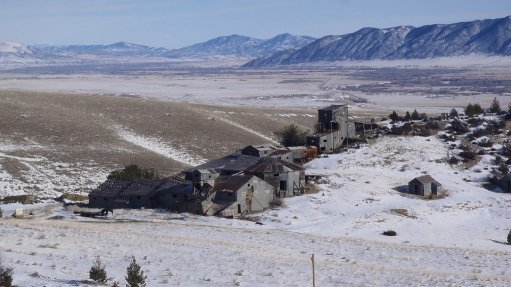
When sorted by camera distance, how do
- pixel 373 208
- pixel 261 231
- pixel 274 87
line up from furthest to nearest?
pixel 274 87
pixel 373 208
pixel 261 231

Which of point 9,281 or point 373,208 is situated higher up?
point 9,281

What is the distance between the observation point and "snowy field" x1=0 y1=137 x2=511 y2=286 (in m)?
24.4

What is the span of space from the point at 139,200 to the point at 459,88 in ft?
416

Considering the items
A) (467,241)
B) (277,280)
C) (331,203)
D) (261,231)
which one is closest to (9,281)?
(277,280)

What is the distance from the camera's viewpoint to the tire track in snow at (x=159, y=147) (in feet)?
212

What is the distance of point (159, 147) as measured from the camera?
69062 mm

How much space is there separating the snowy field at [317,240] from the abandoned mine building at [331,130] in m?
5.86

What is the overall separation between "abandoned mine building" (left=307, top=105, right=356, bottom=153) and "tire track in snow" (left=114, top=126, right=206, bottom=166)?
1057 centimetres

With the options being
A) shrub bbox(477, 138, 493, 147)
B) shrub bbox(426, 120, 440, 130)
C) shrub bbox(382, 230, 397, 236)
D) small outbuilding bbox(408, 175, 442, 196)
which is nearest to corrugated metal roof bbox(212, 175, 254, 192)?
shrub bbox(382, 230, 397, 236)

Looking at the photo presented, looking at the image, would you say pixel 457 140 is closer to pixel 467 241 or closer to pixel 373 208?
pixel 373 208

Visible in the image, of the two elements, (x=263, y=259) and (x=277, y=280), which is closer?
(x=277, y=280)

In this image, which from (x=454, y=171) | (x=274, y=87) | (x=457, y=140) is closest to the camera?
(x=454, y=171)

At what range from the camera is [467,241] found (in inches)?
1405

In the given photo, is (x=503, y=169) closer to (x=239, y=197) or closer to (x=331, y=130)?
(x=331, y=130)
